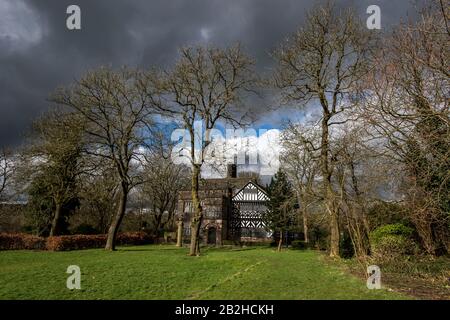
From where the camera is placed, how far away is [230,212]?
147 feet

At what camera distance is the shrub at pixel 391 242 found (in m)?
14.4

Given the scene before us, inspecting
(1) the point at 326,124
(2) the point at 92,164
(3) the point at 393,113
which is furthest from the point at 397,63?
(2) the point at 92,164

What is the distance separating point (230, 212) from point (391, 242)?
3036cm

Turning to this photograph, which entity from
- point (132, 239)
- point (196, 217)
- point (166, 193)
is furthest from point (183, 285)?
point (166, 193)

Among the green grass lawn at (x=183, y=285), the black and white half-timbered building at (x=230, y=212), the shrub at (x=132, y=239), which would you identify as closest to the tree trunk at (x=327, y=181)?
the green grass lawn at (x=183, y=285)

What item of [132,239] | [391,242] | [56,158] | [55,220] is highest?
[56,158]

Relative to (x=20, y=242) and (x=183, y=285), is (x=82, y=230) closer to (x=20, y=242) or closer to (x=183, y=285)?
(x=20, y=242)

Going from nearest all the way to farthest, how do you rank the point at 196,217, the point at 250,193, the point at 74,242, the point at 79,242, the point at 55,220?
1. the point at 196,217
2. the point at 74,242
3. the point at 79,242
4. the point at 55,220
5. the point at 250,193

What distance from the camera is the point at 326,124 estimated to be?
19281 millimetres

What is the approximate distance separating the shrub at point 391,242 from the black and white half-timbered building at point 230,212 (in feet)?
79.4

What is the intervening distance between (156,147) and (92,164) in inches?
191

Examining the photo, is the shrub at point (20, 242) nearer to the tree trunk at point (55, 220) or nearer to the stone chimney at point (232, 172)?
the tree trunk at point (55, 220)

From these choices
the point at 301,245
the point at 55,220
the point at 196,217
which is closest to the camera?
the point at 196,217
